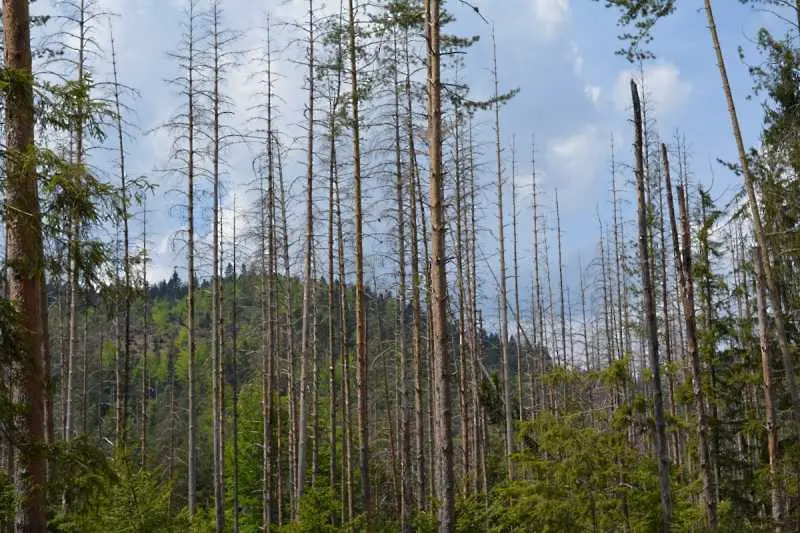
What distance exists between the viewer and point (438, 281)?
8.30 m

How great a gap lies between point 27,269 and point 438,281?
14.0 ft

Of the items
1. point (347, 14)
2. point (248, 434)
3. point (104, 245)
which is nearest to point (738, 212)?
point (347, 14)

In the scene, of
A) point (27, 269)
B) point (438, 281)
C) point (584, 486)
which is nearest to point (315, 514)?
point (584, 486)

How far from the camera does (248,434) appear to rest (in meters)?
28.2

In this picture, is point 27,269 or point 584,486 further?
point 584,486

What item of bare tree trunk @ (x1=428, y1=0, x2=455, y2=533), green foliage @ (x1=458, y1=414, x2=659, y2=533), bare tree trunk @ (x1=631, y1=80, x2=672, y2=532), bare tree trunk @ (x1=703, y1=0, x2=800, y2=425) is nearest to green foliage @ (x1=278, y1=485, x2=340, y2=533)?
green foliage @ (x1=458, y1=414, x2=659, y2=533)

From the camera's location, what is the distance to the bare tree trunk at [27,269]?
627 cm

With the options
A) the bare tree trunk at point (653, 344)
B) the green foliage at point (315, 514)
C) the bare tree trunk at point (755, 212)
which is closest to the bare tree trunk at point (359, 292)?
the green foliage at point (315, 514)

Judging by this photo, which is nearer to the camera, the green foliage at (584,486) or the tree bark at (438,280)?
the tree bark at (438,280)

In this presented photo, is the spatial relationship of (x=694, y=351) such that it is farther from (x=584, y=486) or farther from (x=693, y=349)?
(x=584, y=486)

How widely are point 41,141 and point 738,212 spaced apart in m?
10.3

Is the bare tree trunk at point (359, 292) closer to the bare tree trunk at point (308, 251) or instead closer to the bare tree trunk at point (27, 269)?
the bare tree trunk at point (308, 251)

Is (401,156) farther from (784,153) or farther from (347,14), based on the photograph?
(784,153)

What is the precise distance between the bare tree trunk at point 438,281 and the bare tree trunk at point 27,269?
13.3 ft
